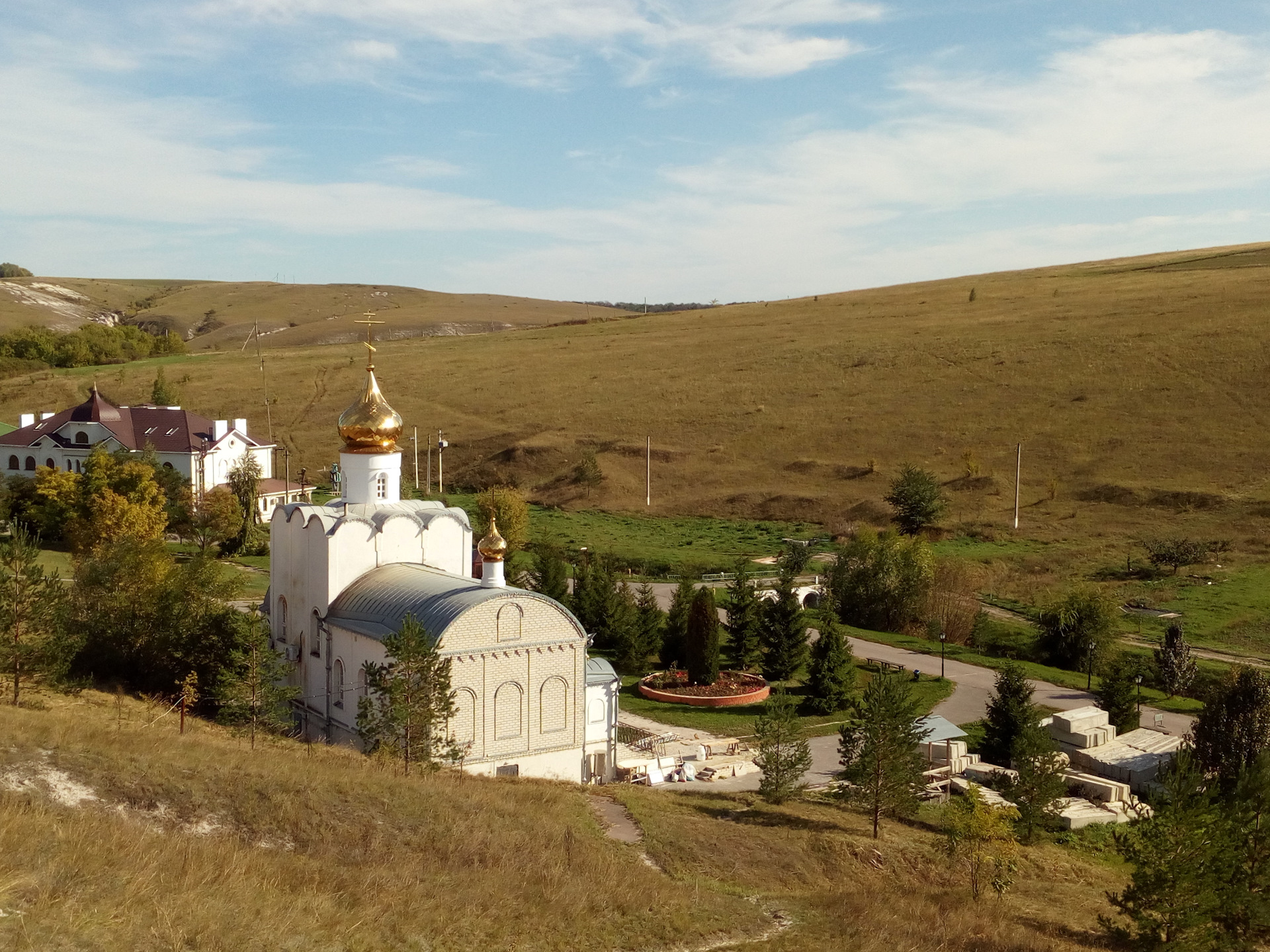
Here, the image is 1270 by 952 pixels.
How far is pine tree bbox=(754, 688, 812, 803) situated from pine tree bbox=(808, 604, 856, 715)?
7904mm

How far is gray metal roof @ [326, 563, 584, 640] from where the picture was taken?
23281 mm

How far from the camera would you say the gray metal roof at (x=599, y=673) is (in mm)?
26406

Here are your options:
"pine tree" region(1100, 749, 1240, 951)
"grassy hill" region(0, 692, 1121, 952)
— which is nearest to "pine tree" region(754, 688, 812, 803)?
"grassy hill" region(0, 692, 1121, 952)

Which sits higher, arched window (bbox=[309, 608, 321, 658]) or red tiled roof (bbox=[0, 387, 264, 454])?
red tiled roof (bbox=[0, 387, 264, 454])

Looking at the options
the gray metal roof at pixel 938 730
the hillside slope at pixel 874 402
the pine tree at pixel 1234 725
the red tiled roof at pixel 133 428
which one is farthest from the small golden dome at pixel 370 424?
the hillside slope at pixel 874 402

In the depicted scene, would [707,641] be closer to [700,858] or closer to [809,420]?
[700,858]

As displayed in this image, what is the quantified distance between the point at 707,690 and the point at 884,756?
12334mm

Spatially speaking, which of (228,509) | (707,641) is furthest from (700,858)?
(228,509)

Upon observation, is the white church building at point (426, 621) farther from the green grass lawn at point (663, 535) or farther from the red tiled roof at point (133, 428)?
the red tiled roof at point (133, 428)

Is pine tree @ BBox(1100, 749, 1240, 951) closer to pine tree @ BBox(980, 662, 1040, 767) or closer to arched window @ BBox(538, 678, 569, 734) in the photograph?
pine tree @ BBox(980, 662, 1040, 767)

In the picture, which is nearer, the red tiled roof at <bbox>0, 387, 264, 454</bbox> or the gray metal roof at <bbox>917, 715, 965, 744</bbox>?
the gray metal roof at <bbox>917, 715, 965, 744</bbox>

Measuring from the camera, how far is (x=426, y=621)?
2336cm

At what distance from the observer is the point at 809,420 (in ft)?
247

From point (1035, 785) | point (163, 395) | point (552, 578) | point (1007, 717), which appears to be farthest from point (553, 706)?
point (163, 395)
